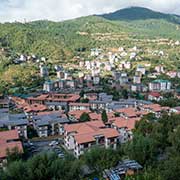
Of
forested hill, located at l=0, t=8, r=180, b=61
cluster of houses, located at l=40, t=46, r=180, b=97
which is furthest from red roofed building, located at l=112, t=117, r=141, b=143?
forested hill, located at l=0, t=8, r=180, b=61

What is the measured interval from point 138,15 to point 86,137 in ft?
251

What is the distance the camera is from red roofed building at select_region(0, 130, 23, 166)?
9231 mm

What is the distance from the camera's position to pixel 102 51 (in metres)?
43.2

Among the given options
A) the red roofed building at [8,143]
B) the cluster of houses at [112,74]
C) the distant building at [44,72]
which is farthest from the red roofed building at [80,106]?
the distant building at [44,72]

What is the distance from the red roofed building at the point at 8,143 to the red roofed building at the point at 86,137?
2053mm

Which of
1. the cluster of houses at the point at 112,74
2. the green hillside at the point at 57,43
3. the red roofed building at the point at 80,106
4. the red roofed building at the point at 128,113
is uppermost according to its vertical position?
the green hillside at the point at 57,43

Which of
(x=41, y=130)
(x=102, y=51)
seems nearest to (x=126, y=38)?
(x=102, y=51)

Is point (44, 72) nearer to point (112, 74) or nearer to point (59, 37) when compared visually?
point (112, 74)

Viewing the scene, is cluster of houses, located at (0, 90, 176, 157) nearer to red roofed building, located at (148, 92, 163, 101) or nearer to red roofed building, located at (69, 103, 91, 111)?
red roofed building, located at (69, 103, 91, 111)

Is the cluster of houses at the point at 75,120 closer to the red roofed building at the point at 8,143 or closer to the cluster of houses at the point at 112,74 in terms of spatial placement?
the red roofed building at the point at 8,143

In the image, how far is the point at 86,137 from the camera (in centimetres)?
1076

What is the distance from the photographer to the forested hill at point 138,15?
266ft

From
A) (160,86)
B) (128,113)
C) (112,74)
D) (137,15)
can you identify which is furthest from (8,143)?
(137,15)

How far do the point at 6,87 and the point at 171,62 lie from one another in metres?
21.9
